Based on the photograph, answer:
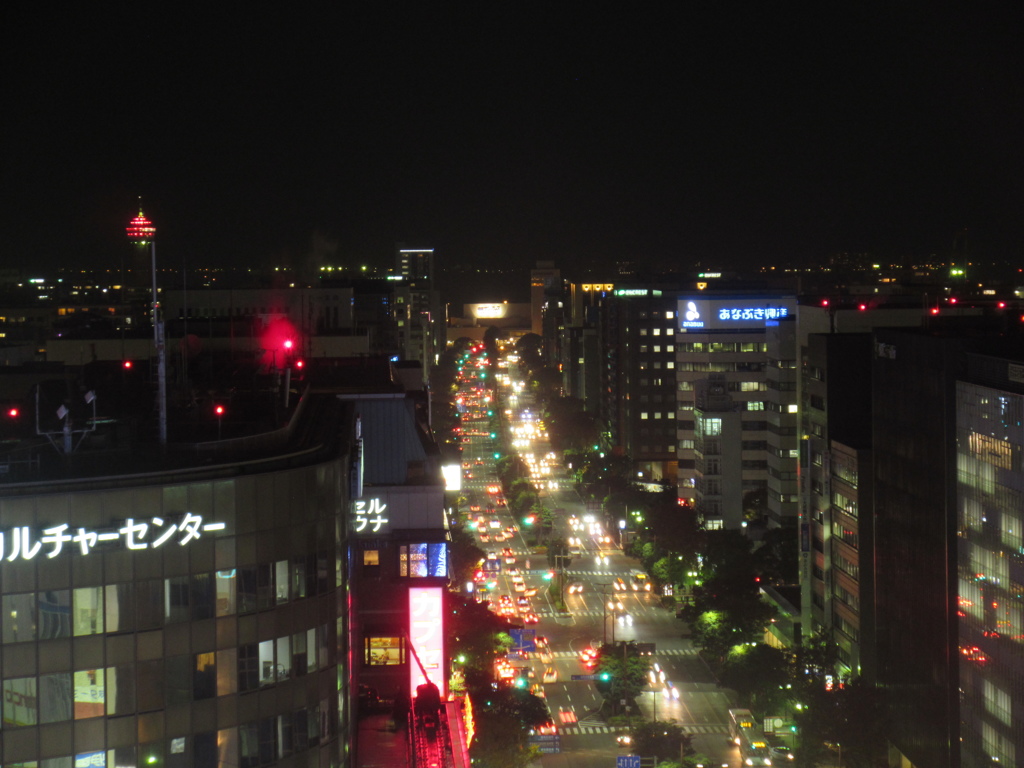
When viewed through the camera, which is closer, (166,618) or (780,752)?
(166,618)

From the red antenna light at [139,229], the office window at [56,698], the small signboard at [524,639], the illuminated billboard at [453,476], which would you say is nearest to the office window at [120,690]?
the office window at [56,698]

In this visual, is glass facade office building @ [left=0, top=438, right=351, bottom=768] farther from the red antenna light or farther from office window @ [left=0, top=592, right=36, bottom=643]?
the red antenna light

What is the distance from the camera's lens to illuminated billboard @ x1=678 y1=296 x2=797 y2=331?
2773 inches

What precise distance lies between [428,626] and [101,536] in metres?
13.8

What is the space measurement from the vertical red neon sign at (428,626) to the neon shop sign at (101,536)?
12.6m

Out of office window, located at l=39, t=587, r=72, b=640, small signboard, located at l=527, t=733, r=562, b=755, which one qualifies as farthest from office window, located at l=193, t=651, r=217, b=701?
small signboard, located at l=527, t=733, r=562, b=755

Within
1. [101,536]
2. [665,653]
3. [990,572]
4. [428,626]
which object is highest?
[101,536]

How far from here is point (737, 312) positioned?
71.1 m

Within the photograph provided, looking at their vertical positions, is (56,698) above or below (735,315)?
below

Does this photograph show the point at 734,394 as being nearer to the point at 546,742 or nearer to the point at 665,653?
the point at 665,653

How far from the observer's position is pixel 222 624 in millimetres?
12445

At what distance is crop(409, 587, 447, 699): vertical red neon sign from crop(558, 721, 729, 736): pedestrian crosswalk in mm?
14100

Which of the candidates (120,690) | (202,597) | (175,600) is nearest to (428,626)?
(202,597)

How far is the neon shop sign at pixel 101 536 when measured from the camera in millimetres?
11258
